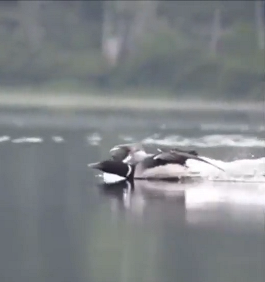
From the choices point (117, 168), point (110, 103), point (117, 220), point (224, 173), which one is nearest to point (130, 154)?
point (117, 168)

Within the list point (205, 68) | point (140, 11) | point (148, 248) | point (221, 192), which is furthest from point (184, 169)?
point (140, 11)

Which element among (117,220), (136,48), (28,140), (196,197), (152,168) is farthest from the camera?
(136,48)

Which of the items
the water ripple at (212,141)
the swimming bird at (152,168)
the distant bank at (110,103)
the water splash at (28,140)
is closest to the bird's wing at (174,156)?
the swimming bird at (152,168)

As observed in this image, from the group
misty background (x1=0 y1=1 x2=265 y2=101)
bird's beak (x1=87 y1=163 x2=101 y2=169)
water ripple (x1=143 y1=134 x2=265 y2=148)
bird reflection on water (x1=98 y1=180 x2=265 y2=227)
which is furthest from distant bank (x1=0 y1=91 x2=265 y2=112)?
bird reflection on water (x1=98 y1=180 x2=265 y2=227)

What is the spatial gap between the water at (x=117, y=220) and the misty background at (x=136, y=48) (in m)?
0.50

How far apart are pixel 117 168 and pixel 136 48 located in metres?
1.08

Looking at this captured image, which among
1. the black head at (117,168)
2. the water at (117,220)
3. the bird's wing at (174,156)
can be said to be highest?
the bird's wing at (174,156)

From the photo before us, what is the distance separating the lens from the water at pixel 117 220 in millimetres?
751

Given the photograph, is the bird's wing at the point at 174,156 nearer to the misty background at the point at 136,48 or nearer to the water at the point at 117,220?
the water at the point at 117,220

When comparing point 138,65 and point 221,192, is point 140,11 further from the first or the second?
point 221,192

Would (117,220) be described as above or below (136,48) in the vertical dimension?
below

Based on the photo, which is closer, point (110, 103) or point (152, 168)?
point (152, 168)

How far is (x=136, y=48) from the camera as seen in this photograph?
2193 mm

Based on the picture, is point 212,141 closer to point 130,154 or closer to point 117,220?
point 130,154
